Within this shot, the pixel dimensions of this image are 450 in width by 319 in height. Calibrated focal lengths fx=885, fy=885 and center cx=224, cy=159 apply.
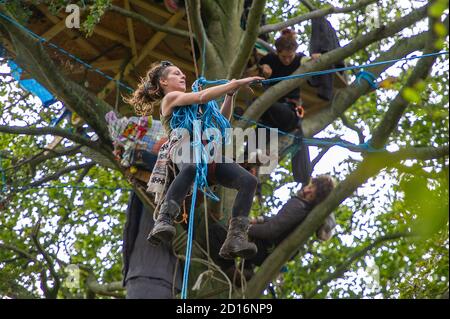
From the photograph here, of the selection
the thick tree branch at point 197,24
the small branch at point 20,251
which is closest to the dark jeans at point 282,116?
the thick tree branch at point 197,24

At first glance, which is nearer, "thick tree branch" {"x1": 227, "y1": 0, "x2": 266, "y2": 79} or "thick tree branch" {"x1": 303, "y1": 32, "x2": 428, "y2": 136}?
"thick tree branch" {"x1": 227, "y1": 0, "x2": 266, "y2": 79}

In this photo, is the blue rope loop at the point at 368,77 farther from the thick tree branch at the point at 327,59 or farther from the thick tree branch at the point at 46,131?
the thick tree branch at the point at 46,131

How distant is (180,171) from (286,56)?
343cm

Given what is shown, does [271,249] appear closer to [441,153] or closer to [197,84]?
[441,153]

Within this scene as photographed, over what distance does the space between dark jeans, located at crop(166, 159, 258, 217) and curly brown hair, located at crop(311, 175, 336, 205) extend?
239cm

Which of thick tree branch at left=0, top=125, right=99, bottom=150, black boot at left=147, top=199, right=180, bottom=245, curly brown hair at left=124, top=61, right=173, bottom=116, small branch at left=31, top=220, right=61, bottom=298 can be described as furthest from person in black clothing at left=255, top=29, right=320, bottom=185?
black boot at left=147, top=199, right=180, bottom=245

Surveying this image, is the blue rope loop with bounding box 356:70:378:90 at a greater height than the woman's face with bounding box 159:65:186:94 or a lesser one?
greater

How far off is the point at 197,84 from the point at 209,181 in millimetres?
615

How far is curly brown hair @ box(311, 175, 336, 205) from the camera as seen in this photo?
25.4ft

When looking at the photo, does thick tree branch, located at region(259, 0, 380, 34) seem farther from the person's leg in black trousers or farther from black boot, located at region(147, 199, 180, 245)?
black boot, located at region(147, 199, 180, 245)

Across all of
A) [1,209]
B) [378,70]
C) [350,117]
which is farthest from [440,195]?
[350,117]

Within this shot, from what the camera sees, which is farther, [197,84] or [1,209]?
[1,209]

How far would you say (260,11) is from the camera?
6746mm

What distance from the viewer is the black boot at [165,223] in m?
5.16
